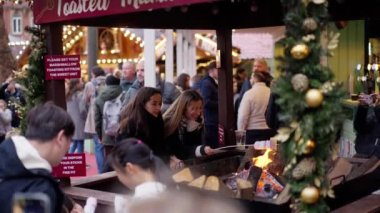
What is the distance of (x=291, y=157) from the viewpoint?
3.25 m

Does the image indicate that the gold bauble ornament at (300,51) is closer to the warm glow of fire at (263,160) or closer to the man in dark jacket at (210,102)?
the warm glow of fire at (263,160)

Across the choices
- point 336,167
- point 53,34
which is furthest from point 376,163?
point 53,34

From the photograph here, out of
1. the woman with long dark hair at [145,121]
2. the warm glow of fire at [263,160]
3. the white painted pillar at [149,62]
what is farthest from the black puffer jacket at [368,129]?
the white painted pillar at [149,62]

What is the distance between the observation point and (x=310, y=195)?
3160mm

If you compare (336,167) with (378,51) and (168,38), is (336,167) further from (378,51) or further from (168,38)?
(168,38)

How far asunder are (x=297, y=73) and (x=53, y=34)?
2771 millimetres

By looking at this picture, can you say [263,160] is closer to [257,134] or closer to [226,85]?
[226,85]

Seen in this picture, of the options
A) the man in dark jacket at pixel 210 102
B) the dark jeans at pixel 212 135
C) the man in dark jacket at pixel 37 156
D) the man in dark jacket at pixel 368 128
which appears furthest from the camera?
the man in dark jacket at pixel 210 102

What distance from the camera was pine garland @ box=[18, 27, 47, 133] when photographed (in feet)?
17.5

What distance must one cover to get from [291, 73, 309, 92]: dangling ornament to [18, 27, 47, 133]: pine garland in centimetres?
286

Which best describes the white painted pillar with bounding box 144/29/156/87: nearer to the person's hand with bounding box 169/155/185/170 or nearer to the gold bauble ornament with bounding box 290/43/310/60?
the person's hand with bounding box 169/155/185/170

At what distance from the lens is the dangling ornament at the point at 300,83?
3.13m

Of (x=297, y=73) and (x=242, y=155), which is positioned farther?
(x=242, y=155)

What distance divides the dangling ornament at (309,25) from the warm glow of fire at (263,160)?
2602 millimetres
